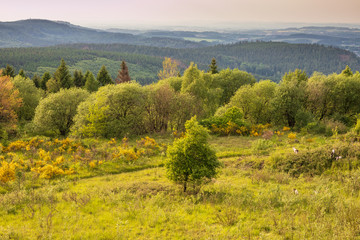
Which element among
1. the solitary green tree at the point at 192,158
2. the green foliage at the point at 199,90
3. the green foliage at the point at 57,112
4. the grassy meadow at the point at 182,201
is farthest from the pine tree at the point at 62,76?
the solitary green tree at the point at 192,158

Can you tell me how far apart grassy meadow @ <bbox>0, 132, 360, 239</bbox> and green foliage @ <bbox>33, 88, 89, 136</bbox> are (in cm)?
1382

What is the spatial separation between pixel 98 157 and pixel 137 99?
39.8 ft

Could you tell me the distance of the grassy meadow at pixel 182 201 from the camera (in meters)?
8.52

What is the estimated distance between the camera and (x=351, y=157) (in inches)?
608

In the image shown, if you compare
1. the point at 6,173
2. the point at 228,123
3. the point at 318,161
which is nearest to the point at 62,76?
the point at 228,123

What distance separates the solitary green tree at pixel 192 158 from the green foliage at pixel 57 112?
2625cm

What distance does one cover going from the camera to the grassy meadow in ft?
28.0

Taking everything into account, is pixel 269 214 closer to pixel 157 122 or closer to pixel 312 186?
pixel 312 186

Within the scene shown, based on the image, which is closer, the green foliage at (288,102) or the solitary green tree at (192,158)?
the solitary green tree at (192,158)

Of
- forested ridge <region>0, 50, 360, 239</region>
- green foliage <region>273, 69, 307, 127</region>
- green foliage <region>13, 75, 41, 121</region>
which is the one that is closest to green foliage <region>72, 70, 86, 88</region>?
green foliage <region>13, 75, 41, 121</region>

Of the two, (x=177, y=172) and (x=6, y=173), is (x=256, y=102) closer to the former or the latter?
(x=177, y=172)

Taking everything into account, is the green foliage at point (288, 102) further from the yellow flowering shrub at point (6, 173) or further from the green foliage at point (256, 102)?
the yellow flowering shrub at point (6, 173)

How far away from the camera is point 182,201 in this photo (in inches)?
452

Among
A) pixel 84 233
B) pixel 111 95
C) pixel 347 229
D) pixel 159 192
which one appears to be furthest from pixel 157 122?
pixel 347 229
